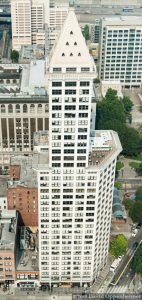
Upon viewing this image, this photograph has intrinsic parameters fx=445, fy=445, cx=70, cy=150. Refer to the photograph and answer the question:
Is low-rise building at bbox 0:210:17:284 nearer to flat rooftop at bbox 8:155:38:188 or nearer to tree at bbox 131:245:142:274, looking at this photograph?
flat rooftop at bbox 8:155:38:188

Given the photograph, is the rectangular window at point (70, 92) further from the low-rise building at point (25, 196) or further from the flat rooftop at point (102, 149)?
the low-rise building at point (25, 196)

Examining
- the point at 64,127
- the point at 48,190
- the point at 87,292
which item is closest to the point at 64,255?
the point at 87,292

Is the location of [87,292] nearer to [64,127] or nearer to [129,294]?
[129,294]

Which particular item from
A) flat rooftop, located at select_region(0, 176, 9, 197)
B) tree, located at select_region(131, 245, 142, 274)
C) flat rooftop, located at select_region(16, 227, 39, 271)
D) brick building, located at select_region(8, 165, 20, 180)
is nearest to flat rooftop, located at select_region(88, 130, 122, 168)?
tree, located at select_region(131, 245, 142, 274)

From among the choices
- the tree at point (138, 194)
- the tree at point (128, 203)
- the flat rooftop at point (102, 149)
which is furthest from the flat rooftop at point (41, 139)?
the tree at point (138, 194)

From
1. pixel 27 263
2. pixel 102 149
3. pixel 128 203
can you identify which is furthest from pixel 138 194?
pixel 102 149
